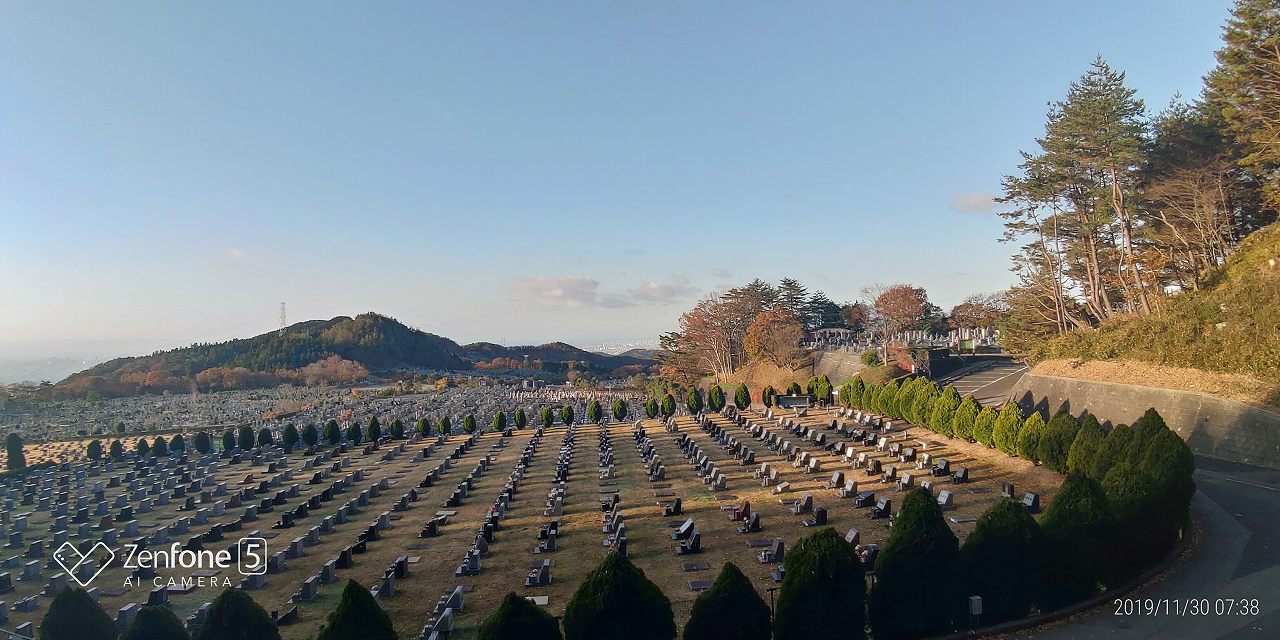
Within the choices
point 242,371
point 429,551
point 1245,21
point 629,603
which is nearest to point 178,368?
point 242,371

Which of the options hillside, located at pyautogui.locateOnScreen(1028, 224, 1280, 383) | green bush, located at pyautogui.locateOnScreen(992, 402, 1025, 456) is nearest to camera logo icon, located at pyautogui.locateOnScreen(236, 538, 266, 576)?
green bush, located at pyautogui.locateOnScreen(992, 402, 1025, 456)

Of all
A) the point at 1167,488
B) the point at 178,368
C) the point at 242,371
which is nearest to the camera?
the point at 1167,488

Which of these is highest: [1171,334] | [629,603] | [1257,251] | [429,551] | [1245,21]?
[1245,21]

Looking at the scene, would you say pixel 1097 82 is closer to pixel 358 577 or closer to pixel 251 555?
pixel 358 577

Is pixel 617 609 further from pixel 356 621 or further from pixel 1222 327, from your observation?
pixel 1222 327

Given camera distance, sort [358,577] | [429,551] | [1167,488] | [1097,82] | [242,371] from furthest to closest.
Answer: [242,371], [1097,82], [429,551], [358,577], [1167,488]

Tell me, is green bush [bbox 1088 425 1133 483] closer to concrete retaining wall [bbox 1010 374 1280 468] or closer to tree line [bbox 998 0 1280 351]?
→ concrete retaining wall [bbox 1010 374 1280 468]
